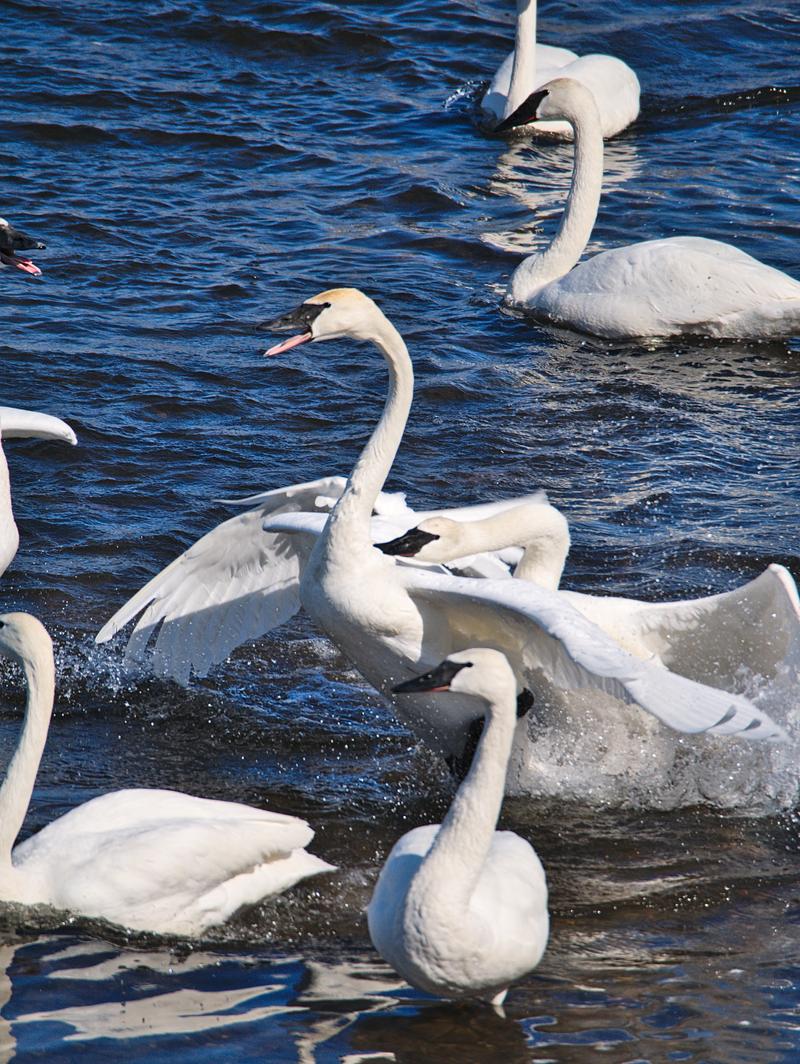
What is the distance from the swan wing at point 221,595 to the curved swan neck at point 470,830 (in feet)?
6.83

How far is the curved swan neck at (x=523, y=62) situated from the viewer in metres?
13.3

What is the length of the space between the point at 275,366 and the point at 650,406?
2.23 metres

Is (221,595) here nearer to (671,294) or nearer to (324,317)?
(324,317)

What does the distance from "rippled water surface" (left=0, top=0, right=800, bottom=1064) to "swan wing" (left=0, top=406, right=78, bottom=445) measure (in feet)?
1.72

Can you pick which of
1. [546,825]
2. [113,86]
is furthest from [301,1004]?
[113,86]

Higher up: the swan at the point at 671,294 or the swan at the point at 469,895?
the swan at the point at 671,294

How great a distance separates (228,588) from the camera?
6.54 m

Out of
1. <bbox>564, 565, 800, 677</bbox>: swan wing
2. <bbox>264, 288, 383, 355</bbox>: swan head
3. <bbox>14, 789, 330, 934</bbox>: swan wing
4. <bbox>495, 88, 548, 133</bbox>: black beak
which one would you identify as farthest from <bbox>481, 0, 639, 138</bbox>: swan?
<bbox>14, 789, 330, 934</bbox>: swan wing

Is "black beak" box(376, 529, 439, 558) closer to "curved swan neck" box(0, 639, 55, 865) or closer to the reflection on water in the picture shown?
"curved swan neck" box(0, 639, 55, 865)

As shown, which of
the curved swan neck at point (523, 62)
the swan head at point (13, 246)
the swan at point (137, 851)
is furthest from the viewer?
the curved swan neck at point (523, 62)

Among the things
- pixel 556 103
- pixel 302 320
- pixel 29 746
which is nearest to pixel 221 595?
pixel 302 320

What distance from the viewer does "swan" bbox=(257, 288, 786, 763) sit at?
508 centimetres

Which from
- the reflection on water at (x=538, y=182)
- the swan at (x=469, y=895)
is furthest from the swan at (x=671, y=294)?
the swan at (x=469, y=895)

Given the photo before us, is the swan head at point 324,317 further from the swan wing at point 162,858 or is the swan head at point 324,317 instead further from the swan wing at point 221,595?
the swan wing at point 162,858
